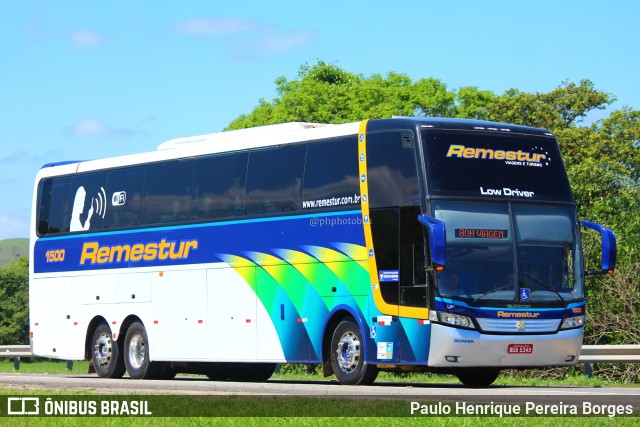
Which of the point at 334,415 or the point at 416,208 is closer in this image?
Result: the point at 334,415

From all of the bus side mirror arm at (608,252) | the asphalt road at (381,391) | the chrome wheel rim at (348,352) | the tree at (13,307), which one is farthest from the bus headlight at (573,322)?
the tree at (13,307)

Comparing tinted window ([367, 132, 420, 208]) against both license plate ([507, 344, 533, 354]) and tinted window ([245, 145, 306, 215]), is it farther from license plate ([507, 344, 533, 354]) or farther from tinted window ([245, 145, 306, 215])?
license plate ([507, 344, 533, 354])

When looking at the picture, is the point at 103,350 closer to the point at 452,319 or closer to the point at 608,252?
the point at 452,319

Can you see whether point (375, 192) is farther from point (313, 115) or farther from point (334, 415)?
point (313, 115)

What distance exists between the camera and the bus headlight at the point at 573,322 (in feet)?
72.1

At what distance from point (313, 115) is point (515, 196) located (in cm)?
5533

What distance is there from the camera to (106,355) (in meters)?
29.3

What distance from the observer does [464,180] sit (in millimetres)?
21734

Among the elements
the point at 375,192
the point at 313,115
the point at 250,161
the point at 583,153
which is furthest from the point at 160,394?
the point at 313,115

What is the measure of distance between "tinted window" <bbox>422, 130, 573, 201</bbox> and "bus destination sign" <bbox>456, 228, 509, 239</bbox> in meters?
0.60

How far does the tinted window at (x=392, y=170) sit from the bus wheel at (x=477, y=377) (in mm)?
3576

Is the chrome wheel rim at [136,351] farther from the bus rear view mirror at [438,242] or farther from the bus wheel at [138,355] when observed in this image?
the bus rear view mirror at [438,242]

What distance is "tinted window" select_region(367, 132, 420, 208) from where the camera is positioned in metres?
21.6

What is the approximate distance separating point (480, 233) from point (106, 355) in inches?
431
